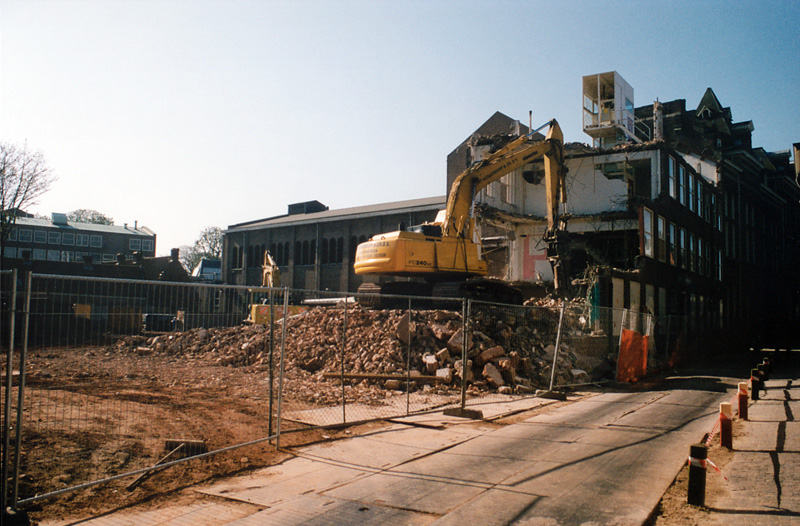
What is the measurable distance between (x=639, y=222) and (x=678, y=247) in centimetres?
643

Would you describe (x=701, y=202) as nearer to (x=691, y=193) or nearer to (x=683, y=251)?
(x=691, y=193)

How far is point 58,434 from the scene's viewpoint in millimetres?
6328

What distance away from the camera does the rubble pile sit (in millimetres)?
12844

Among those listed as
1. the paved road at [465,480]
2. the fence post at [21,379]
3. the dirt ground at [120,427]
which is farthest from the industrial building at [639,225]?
the fence post at [21,379]

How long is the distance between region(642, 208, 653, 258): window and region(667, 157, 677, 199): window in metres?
2.78

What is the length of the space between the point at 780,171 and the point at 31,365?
61975mm

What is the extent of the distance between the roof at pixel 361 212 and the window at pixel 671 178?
17.1m

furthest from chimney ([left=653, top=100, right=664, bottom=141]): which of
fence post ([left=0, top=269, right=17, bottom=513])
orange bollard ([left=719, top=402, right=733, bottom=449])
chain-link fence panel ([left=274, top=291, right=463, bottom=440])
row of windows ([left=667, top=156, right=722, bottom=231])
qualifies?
fence post ([left=0, top=269, right=17, bottom=513])

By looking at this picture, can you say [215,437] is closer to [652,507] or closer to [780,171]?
[652,507]

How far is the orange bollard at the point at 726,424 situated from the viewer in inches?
289

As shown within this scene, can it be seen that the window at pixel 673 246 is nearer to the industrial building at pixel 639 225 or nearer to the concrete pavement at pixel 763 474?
the industrial building at pixel 639 225

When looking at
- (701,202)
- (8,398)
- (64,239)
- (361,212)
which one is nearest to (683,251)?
(701,202)

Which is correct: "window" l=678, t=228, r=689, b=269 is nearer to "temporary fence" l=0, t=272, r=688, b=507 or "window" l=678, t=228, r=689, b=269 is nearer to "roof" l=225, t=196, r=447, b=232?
"roof" l=225, t=196, r=447, b=232

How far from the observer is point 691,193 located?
3372cm
